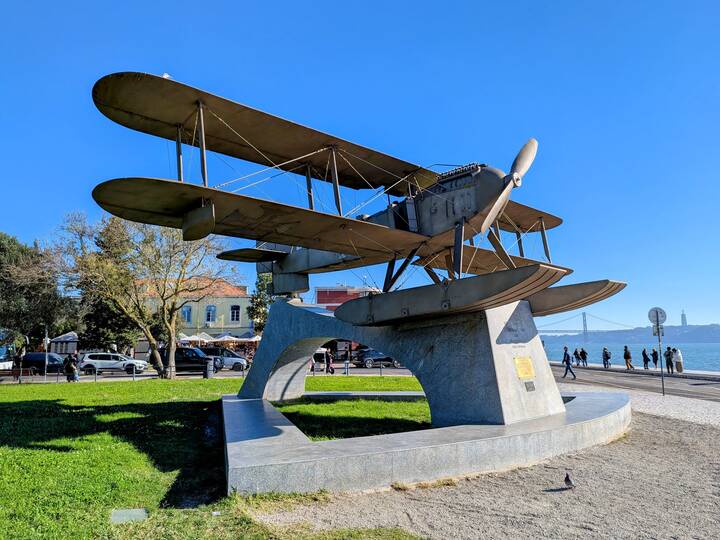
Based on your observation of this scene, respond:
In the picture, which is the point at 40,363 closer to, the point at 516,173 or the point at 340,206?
the point at 340,206

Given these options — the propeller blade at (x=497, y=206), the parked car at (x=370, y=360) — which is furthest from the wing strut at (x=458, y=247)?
the parked car at (x=370, y=360)

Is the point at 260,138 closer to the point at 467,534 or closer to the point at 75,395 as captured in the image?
the point at 467,534

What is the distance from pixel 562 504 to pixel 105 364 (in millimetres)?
33103

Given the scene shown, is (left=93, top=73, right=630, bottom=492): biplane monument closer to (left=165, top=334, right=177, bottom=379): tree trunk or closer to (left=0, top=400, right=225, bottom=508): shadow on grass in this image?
(left=0, top=400, right=225, bottom=508): shadow on grass

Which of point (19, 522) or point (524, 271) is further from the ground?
point (524, 271)

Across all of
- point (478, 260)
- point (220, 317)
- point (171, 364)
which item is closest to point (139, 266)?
point (171, 364)

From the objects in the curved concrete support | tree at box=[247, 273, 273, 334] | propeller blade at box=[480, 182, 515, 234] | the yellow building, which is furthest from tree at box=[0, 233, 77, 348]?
propeller blade at box=[480, 182, 515, 234]

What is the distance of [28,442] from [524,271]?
1001 cm

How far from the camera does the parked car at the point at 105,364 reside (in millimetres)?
31531

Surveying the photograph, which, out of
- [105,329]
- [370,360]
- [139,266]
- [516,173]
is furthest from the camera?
[105,329]

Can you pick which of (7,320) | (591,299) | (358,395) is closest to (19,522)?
(591,299)

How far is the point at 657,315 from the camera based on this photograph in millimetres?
17062

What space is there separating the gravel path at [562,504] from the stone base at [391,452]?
247 mm

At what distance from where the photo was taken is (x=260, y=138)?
32.3ft
